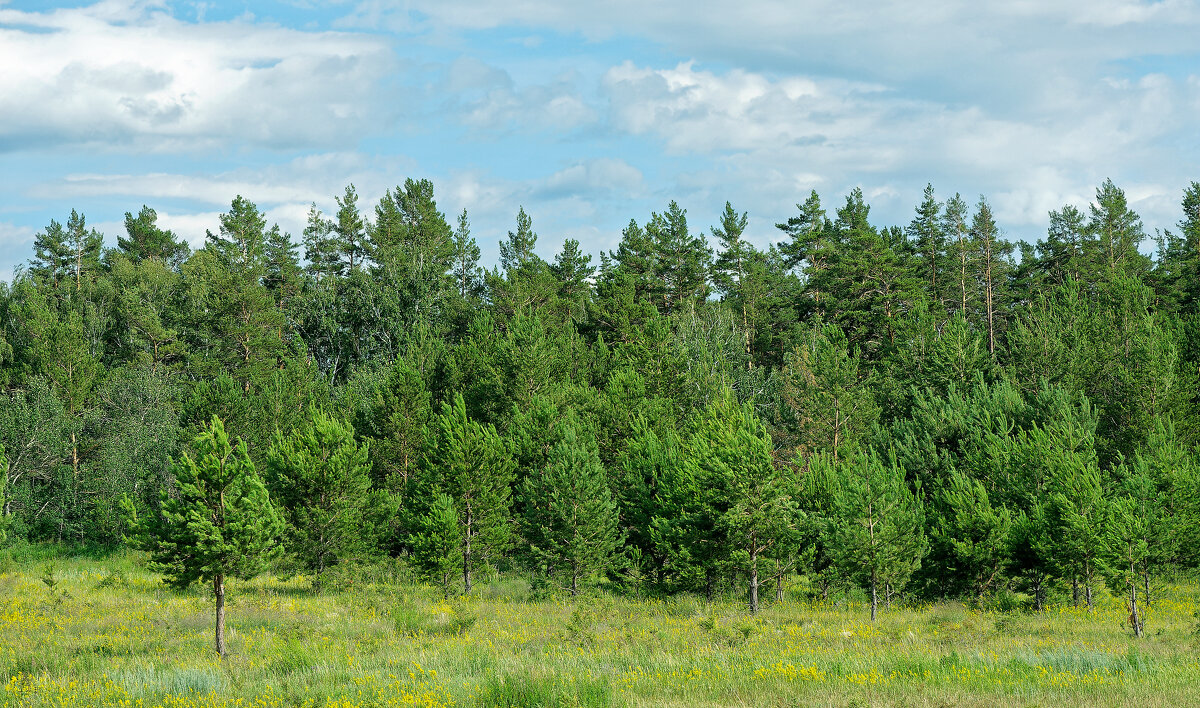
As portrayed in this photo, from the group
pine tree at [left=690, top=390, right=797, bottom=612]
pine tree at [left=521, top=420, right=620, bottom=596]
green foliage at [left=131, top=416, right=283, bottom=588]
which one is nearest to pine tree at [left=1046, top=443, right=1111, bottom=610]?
pine tree at [left=690, top=390, right=797, bottom=612]

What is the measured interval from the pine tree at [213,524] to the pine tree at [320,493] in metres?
13.4

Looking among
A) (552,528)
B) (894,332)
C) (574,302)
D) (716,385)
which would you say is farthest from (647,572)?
(574,302)

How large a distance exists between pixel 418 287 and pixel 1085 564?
56.2 m

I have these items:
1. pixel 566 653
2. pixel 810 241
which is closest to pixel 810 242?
pixel 810 241

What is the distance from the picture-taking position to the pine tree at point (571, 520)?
3778 cm

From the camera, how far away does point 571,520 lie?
37.8 m

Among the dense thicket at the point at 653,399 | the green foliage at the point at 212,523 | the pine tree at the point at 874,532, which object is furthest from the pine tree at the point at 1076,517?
the green foliage at the point at 212,523

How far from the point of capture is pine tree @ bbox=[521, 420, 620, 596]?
3778 centimetres

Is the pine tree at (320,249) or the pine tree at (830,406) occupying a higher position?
the pine tree at (320,249)

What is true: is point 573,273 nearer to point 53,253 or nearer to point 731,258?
point 731,258

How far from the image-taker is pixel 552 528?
127 feet

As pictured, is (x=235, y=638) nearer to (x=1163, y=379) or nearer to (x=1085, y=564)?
(x=1085, y=564)

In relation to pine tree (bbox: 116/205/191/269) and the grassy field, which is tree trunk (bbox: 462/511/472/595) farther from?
pine tree (bbox: 116/205/191/269)

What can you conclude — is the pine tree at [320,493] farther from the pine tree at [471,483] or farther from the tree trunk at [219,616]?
the tree trunk at [219,616]
